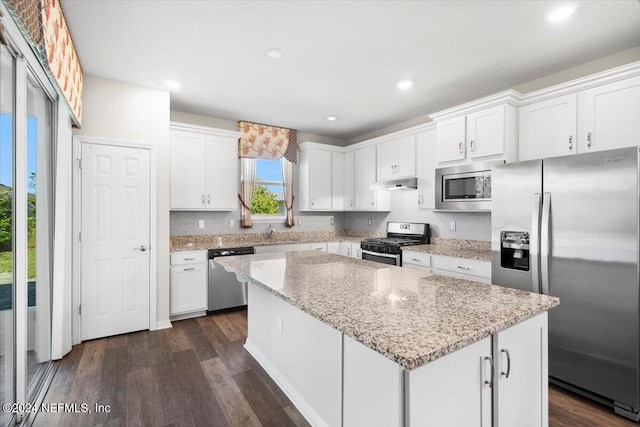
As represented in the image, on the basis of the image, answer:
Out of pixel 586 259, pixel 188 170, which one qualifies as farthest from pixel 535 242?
pixel 188 170

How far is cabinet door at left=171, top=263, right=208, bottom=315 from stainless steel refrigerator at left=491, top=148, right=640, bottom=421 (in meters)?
3.28

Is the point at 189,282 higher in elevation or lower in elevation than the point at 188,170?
lower

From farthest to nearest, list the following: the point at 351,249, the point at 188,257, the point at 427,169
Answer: the point at 351,249 → the point at 427,169 → the point at 188,257

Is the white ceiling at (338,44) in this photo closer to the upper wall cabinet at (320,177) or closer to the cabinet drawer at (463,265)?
the upper wall cabinet at (320,177)

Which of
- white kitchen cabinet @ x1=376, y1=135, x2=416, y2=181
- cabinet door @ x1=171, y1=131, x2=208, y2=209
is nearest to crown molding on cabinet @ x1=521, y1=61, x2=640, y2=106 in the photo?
white kitchen cabinet @ x1=376, y1=135, x2=416, y2=181

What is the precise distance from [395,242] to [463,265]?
3.59ft

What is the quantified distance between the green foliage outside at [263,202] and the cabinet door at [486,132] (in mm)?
2947

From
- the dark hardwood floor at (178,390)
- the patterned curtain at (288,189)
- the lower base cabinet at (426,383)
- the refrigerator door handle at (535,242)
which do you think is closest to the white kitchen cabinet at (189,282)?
the dark hardwood floor at (178,390)

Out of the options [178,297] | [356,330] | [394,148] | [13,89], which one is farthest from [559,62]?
[178,297]

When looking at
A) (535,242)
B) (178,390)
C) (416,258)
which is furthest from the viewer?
(416,258)

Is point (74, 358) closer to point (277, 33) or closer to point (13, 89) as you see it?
point (13, 89)

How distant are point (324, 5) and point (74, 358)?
3.44 m

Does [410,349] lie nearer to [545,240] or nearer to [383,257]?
[545,240]

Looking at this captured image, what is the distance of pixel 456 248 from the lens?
382cm
